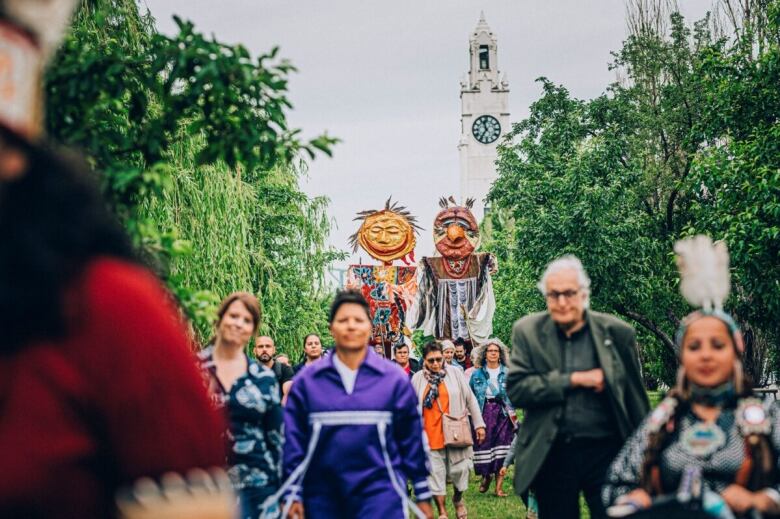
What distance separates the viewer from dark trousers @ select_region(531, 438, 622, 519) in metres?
6.63

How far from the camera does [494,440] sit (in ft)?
53.7

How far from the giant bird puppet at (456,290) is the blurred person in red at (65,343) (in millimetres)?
22313

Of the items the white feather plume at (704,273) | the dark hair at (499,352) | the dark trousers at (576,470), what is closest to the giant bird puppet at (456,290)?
the dark hair at (499,352)

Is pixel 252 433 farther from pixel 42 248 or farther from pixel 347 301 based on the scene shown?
pixel 42 248

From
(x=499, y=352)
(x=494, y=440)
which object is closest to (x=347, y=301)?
(x=499, y=352)

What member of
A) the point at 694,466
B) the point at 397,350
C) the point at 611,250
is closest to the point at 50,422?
the point at 694,466

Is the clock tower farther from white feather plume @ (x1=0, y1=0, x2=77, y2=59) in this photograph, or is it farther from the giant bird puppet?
white feather plume @ (x1=0, y1=0, x2=77, y2=59)

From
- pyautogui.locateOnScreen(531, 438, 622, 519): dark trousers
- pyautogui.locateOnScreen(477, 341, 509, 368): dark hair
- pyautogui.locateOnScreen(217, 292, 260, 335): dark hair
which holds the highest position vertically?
pyautogui.locateOnScreen(217, 292, 260, 335): dark hair

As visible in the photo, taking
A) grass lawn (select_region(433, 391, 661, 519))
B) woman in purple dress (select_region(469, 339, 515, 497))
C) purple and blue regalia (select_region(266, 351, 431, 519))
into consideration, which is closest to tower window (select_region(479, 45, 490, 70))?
woman in purple dress (select_region(469, 339, 515, 497))

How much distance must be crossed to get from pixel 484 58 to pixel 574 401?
105 meters

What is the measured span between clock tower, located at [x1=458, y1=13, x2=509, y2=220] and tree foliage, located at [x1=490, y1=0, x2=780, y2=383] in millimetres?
65411

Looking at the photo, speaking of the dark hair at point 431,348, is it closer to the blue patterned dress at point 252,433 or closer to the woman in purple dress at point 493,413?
the woman in purple dress at point 493,413

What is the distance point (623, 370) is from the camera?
669 cm

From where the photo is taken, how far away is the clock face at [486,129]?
106875 mm
